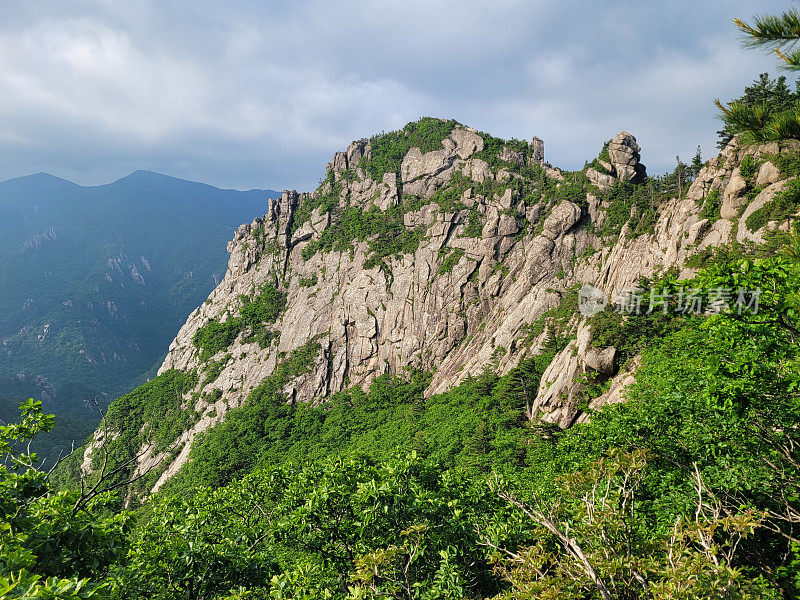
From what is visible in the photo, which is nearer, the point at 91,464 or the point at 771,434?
the point at 771,434

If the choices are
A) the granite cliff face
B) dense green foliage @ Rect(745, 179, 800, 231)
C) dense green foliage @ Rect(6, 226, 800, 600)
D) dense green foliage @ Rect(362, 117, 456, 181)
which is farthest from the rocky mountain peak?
dense green foliage @ Rect(6, 226, 800, 600)

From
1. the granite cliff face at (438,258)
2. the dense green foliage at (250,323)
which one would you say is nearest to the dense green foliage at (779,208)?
the granite cliff face at (438,258)

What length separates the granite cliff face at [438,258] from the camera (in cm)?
3962

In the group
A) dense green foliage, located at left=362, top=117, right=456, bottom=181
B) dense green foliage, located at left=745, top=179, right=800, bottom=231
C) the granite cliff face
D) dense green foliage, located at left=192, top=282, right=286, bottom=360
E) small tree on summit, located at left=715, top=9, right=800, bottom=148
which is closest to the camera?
small tree on summit, located at left=715, top=9, right=800, bottom=148

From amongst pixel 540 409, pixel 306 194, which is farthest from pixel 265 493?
pixel 306 194

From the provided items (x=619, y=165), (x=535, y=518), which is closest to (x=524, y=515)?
(x=535, y=518)

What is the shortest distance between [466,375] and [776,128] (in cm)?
4725

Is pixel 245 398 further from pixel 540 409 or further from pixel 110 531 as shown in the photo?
pixel 110 531

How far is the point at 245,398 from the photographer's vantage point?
219 ft

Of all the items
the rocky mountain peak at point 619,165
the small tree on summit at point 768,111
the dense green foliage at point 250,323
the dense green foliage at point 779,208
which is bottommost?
the dense green foliage at point 250,323

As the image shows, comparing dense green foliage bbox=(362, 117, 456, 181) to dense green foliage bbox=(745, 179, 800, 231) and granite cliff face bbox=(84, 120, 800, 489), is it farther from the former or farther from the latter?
dense green foliage bbox=(745, 179, 800, 231)

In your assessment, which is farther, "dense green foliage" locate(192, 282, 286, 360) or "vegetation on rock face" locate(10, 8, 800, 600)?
"dense green foliage" locate(192, 282, 286, 360)

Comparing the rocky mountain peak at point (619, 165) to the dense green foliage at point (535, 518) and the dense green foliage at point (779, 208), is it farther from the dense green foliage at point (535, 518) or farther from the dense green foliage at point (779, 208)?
the dense green foliage at point (535, 518)

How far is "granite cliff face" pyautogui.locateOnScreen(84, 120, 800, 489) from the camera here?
39625mm
